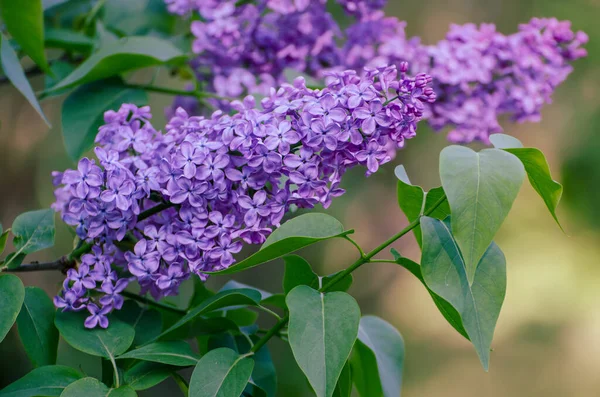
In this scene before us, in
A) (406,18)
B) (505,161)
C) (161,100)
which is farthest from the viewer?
(406,18)

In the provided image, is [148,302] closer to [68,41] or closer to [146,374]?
[146,374]

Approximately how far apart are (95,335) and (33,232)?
0.10 meters

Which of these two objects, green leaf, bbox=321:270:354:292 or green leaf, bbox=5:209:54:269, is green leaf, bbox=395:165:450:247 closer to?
green leaf, bbox=321:270:354:292

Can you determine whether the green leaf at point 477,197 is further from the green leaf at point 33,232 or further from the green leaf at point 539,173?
the green leaf at point 33,232

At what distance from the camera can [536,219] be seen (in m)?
2.90

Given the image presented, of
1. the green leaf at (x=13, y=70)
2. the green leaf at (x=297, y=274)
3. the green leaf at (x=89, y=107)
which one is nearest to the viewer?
the green leaf at (x=297, y=274)

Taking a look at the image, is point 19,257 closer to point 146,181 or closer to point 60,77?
point 146,181

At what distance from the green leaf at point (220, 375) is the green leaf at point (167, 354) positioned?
0.7 inches

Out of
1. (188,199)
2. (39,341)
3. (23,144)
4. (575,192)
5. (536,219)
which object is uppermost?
(188,199)

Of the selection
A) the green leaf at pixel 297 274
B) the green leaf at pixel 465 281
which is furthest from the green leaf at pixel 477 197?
the green leaf at pixel 297 274

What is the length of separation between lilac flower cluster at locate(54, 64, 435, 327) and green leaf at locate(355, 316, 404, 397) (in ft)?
0.51

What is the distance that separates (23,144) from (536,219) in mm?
1980

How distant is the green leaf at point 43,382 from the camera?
469 mm

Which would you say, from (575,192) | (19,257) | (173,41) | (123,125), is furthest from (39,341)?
(575,192)
